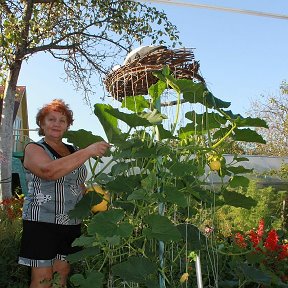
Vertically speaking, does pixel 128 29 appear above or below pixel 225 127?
above

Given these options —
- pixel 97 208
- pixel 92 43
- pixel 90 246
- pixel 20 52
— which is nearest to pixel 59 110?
pixel 97 208

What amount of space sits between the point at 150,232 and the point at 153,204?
18 cm

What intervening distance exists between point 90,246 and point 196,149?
0.55 m

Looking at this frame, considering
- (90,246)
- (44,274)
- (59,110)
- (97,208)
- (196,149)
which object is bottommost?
(44,274)

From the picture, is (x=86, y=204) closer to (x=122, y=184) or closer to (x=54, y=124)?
(x=122, y=184)

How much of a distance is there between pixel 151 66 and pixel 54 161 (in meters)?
0.57

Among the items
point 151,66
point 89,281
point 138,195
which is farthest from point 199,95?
point 89,281

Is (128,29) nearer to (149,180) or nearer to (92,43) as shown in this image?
(92,43)

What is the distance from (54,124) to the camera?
2.48 metres

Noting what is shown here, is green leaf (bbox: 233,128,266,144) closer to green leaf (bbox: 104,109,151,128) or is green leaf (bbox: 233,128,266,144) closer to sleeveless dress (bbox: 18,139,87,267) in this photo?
green leaf (bbox: 104,109,151,128)

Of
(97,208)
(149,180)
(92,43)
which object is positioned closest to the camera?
(149,180)

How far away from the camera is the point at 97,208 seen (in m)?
2.10

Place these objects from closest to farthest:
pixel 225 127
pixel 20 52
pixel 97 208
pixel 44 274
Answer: pixel 225 127
pixel 97 208
pixel 44 274
pixel 20 52

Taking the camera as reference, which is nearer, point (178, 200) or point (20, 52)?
point (178, 200)
